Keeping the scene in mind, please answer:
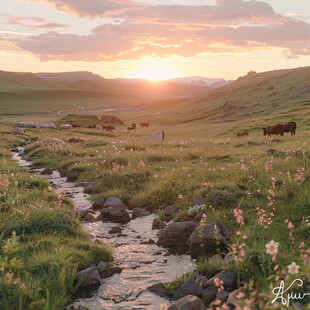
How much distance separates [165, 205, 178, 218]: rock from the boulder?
427 centimetres

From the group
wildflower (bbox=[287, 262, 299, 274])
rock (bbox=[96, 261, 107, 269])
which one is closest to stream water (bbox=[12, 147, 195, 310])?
rock (bbox=[96, 261, 107, 269])

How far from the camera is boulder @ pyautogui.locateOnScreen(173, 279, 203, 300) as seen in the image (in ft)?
19.5

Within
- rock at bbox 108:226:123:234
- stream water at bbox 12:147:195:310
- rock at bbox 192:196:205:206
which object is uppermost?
rock at bbox 192:196:205:206

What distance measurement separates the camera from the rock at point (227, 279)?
19.3 ft

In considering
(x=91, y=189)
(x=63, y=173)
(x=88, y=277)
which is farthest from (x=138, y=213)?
(x=63, y=173)

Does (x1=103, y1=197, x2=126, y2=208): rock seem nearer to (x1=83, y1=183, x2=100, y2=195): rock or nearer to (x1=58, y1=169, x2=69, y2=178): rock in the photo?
(x1=83, y1=183, x2=100, y2=195): rock

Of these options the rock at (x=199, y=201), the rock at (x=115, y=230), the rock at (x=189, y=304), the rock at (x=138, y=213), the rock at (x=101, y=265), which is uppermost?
the rock at (x=199, y=201)

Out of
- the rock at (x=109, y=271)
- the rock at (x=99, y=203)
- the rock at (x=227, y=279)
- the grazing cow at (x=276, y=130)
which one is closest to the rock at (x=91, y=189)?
the rock at (x=99, y=203)

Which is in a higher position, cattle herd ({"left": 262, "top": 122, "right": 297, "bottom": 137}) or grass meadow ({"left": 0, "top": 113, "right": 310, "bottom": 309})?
cattle herd ({"left": 262, "top": 122, "right": 297, "bottom": 137})

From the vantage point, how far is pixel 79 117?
90500 millimetres

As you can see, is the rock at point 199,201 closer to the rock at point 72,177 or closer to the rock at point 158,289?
the rock at point 158,289

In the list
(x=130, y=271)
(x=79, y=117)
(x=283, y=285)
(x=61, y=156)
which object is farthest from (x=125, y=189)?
(x=79, y=117)

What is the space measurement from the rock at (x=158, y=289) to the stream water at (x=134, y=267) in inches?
3.5

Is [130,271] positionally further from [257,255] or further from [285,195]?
[285,195]
